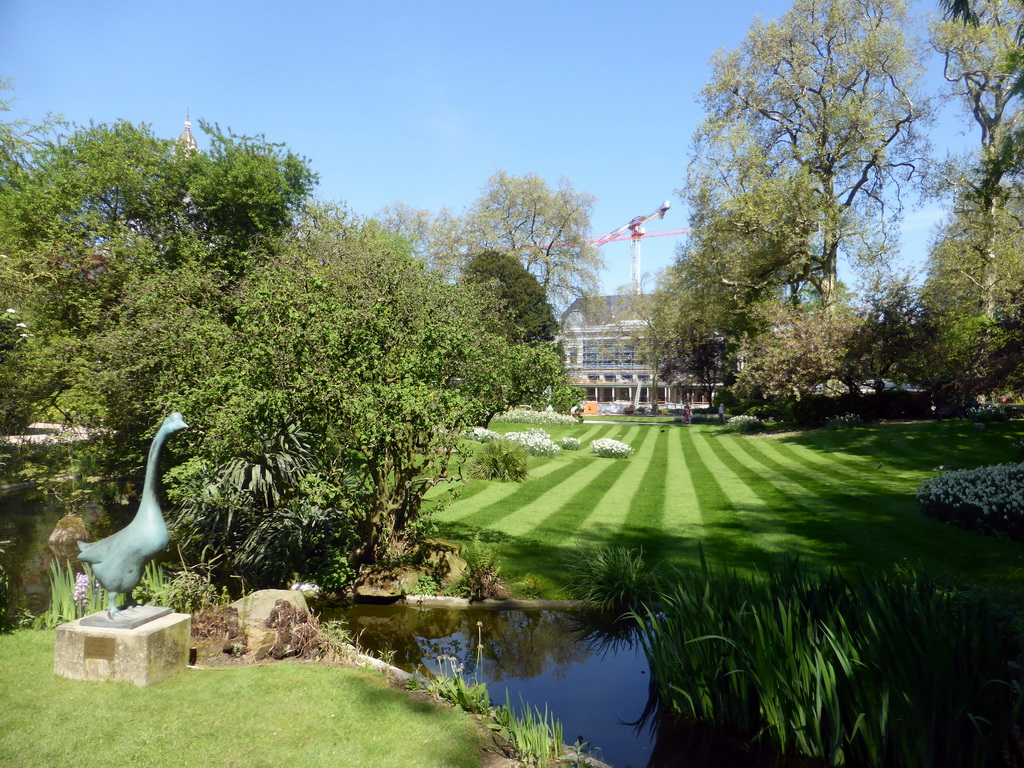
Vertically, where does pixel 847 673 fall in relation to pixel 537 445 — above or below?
below

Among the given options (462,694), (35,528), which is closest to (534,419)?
(35,528)

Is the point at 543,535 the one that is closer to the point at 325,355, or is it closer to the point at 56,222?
the point at 325,355

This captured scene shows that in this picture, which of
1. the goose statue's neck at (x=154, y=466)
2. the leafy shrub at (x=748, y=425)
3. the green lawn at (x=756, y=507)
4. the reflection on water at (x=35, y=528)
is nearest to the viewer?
the goose statue's neck at (x=154, y=466)

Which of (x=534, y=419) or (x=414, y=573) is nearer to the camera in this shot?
(x=414, y=573)

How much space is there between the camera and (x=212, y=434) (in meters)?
8.39

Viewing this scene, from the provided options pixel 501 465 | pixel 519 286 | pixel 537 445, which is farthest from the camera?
pixel 519 286

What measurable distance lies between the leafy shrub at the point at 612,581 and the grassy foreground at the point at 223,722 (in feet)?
12.1

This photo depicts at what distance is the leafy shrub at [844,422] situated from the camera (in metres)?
25.6

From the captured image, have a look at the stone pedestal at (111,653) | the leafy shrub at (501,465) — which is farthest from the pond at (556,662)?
the leafy shrub at (501,465)

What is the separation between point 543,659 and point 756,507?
26.6 feet

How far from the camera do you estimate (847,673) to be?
4449mm

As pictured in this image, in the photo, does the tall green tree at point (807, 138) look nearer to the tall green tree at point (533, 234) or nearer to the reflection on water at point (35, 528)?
the tall green tree at point (533, 234)

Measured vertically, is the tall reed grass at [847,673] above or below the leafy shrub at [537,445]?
below

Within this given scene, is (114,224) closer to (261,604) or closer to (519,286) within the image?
(261,604)
